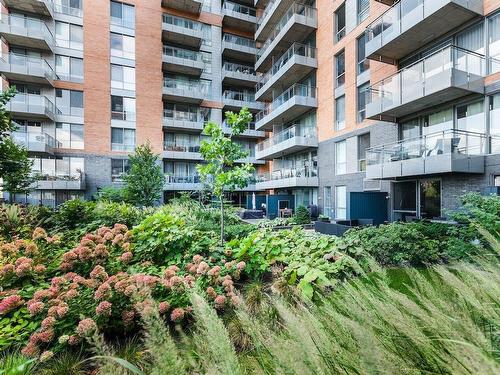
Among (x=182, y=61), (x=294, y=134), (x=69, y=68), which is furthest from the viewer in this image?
(x=182, y=61)

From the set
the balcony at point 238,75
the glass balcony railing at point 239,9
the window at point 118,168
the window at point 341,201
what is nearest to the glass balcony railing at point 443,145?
the window at point 341,201

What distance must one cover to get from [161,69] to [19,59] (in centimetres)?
1222

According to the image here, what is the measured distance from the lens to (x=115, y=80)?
27609 mm

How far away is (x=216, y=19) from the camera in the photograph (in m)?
32.4

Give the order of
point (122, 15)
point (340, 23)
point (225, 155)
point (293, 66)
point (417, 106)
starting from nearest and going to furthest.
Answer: point (225, 155) → point (417, 106) → point (340, 23) → point (293, 66) → point (122, 15)

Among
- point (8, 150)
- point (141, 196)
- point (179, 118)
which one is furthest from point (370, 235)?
point (179, 118)

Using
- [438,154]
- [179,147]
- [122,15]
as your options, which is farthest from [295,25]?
[122,15]

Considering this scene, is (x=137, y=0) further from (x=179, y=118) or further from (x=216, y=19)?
(x=179, y=118)

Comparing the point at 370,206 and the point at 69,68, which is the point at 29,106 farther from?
the point at 370,206

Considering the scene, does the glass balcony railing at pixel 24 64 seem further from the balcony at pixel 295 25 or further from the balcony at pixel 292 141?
the balcony at pixel 292 141

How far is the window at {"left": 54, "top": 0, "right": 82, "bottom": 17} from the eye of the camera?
2539cm

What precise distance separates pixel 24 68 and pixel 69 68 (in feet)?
12.6

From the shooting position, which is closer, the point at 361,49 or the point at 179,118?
the point at 361,49

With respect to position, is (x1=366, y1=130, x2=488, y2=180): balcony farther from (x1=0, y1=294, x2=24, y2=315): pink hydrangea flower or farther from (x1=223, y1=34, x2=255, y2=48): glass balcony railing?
(x1=223, y1=34, x2=255, y2=48): glass balcony railing
